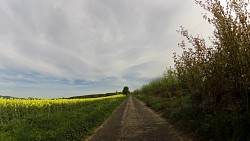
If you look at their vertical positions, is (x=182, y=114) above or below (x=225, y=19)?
below

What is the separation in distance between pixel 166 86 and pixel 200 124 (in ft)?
93.8

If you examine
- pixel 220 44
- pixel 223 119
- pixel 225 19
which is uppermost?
pixel 225 19

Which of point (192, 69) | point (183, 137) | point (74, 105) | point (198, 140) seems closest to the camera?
point (198, 140)

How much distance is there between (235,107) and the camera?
1028 cm

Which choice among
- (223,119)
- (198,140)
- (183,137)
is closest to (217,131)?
(223,119)

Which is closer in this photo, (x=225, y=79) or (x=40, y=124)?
(x=225, y=79)

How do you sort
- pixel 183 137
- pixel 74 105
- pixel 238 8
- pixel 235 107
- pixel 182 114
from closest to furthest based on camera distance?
pixel 238 8
pixel 235 107
pixel 183 137
pixel 182 114
pixel 74 105

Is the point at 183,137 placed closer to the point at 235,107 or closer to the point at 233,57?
the point at 235,107

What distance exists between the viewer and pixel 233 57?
976cm

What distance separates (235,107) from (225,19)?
10.0ft

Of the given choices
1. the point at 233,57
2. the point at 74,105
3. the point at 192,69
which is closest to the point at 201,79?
the point at 192,69

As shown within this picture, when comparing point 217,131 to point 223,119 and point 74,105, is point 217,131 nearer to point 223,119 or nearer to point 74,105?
point 223,119

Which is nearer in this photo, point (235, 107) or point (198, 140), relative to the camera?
point (235, 107)

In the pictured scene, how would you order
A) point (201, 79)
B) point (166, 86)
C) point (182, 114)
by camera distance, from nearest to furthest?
point (201, 79), point (182, 114), point (166, 86)
